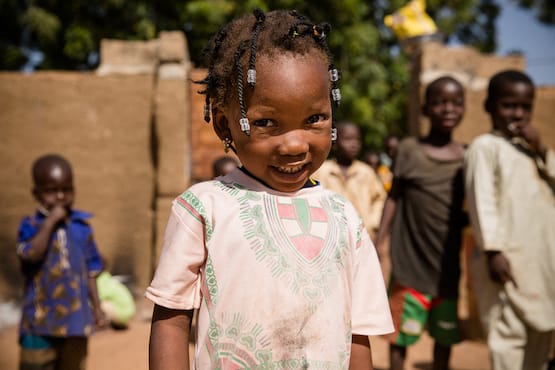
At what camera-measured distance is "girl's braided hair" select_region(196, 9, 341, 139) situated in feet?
3.83

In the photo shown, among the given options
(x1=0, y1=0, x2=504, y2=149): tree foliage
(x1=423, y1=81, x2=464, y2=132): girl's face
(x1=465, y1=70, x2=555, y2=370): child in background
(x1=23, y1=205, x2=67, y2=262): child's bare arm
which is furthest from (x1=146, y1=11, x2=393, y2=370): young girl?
(x1=0, y1=0, x2=504, y2=149): tree foliage

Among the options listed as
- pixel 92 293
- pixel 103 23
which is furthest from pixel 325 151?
pixel 103 23

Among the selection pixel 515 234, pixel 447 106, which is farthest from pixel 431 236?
pixel 447 106

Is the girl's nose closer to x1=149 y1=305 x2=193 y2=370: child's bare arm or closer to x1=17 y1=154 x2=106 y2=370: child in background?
x1=149 y1=305 x2=193 y2=370: child's bare arm

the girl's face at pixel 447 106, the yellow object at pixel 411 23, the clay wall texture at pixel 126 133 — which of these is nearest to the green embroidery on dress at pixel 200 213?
the girl's face at pixel 447 106

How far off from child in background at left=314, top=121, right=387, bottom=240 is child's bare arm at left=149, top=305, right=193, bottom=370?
277cm

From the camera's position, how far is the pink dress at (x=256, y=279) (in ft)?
3.72

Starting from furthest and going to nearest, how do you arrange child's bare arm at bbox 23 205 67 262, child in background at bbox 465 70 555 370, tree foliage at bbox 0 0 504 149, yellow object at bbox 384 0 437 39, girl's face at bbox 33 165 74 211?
tree foliage at bbox 0 0 504 149
yellow object at bbox 384 0 437 39
girl's face at bbox 33 165 74 211
child's bare arm at bbox 23 205 67 262
child in background at bbox 465 70 555 370

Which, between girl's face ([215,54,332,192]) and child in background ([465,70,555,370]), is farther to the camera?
child in background ([465,70,555,370])

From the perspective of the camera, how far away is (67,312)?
2.69 meters

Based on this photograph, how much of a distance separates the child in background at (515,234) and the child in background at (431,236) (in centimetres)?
22

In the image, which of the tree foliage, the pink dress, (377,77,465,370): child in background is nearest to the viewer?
the pink dress

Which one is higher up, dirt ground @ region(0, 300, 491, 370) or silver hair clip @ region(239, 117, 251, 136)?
silver hair clip @ region(239, 117, 251, 136)

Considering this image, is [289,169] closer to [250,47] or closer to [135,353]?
[250,47]
